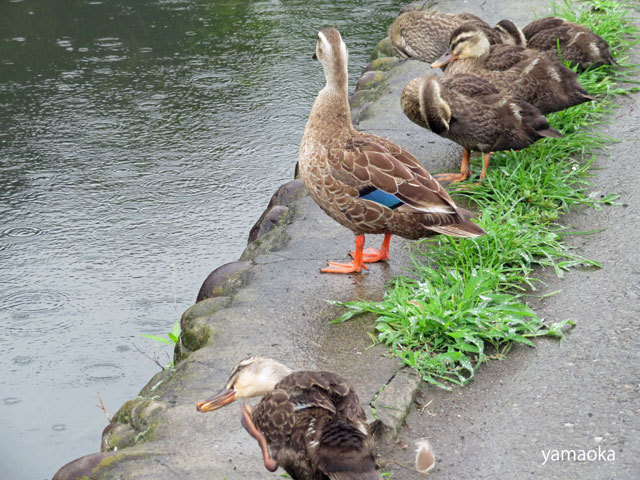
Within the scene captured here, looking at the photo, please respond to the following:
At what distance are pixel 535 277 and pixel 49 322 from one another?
2.92 meters

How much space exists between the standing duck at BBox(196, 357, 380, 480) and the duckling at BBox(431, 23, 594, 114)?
3149mm

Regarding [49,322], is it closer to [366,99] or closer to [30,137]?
[30,137]

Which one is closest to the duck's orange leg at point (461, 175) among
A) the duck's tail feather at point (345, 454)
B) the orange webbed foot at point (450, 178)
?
the orange webbed foot at point (450, 178)

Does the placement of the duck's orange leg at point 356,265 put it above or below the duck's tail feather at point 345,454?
below

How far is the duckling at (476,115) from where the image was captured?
193 inches

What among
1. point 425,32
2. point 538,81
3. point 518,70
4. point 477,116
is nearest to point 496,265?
point 477,116

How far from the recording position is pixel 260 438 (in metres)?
2.67

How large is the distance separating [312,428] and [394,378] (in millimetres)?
928

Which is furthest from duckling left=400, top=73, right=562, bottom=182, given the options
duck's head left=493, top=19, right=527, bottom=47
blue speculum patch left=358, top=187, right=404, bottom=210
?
duck's head left=493, top=19, right=527, bottom=47

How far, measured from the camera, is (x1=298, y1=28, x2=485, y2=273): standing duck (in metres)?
4.03

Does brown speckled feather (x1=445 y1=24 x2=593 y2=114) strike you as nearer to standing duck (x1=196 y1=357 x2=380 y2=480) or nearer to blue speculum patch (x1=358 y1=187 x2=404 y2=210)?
blue speculum patch (x1=358 y1=187 x2=404 y2=210)

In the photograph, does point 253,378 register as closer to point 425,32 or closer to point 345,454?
point 345,454

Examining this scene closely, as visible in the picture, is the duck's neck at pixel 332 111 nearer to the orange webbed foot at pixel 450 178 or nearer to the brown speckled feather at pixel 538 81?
the orange webbed foot at pixel 450 178

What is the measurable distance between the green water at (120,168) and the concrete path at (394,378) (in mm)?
751
